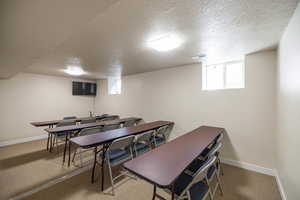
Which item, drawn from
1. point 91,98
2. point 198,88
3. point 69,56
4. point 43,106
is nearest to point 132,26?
point 69,56

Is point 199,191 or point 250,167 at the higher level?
point 199,191

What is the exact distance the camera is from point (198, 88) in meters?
3.17

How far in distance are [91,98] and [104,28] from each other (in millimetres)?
5088

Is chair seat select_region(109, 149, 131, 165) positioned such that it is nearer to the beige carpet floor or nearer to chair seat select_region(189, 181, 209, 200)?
the beige carpet floor

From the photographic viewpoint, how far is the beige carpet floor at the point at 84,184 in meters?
1.84

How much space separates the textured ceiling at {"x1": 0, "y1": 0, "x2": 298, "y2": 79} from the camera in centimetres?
104

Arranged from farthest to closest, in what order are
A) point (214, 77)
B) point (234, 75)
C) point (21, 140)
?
point (21, 140) → point (214, 77) → point (234, 75)

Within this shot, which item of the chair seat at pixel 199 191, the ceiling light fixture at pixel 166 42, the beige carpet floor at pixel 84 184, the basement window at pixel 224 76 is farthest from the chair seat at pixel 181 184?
the basement window at pixel 224 76

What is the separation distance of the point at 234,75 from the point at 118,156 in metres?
3.00

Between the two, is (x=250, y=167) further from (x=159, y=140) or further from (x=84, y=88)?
(x=84, y=88)

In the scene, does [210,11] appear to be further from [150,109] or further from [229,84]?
[150,109]

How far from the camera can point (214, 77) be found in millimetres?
3168

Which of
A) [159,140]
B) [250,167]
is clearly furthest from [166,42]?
[250,167]

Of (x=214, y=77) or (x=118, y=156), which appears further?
(x=214, y=77)
